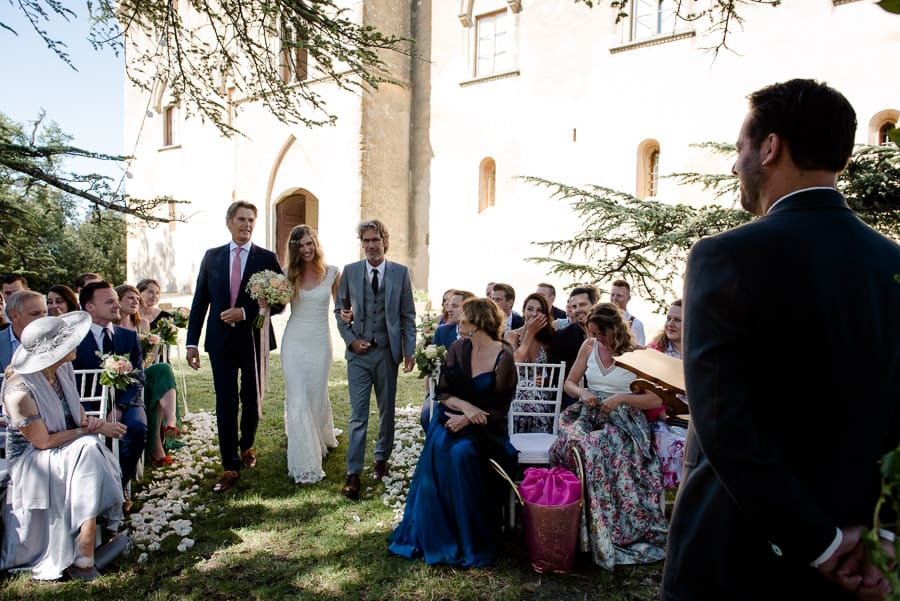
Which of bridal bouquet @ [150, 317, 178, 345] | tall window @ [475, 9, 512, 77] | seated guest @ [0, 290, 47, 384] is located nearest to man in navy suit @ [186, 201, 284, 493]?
bridal bouquet @ [150, 317, 178, 345]

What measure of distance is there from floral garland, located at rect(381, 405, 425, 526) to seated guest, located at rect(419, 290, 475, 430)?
490 mm

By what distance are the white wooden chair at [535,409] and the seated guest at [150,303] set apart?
4321 millimetres

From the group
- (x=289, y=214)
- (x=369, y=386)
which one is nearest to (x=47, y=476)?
(x=369, y=386)

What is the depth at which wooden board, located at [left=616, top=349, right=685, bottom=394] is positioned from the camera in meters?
2.29

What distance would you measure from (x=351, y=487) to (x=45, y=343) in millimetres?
2609

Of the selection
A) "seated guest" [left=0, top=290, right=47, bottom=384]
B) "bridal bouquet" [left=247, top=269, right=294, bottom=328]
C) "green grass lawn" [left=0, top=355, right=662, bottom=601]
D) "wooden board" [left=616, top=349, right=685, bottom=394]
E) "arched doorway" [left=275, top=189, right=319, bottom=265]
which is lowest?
"green grass lawn" [left=0, top=355, right=662, bottom=601]

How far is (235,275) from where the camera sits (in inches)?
222

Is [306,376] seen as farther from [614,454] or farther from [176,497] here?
[614,454]

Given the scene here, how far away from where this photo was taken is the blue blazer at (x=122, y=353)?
497 cm

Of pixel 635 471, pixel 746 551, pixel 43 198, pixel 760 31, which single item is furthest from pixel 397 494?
pixel 760 31

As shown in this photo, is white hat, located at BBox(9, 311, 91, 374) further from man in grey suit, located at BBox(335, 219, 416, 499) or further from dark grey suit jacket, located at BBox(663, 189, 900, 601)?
dark grey suit jacket, located at BBox(663, 189, 900, 601)

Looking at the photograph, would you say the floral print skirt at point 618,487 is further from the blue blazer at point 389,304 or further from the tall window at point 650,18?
the tall window at point 650,18

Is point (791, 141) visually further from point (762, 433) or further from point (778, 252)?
point (762, 433)

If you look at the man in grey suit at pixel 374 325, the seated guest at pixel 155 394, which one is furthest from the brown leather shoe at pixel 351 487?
the seated guest at pixel 155 394
